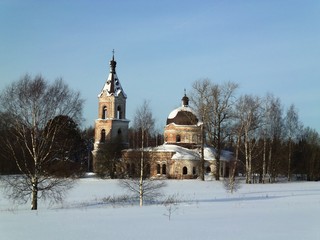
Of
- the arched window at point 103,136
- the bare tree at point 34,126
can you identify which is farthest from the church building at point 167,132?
the bare tree at point 34,126

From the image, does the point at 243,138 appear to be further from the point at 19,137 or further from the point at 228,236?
the point at 228,236

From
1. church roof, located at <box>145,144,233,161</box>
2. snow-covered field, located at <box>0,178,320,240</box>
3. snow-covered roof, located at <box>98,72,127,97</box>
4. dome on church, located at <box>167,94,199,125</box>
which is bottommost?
snow-covered field, located at <box>0,178,320,240</box>

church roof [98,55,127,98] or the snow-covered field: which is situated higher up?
church roof [98,55,127,98]

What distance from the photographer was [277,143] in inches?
1957

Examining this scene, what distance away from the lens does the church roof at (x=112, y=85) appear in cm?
5488

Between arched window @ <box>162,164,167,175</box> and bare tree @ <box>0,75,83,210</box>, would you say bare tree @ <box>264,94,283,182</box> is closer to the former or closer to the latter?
arched window @ <box>162,164,167,175</box>

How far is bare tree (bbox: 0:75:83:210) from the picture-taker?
17.9 meters

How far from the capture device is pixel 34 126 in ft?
59.1

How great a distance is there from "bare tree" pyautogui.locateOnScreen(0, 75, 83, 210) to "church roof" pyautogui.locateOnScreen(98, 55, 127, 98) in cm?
3577

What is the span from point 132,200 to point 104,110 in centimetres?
3512

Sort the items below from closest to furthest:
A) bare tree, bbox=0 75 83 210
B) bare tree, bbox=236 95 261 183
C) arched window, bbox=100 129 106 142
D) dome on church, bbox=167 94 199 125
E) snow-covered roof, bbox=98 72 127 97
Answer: bare tree, bbox=0 75 83 210 → bare tree, bbox=236 95 261 183 → dome on church, bbox=167 94 199 125 → snow-covered roof, bbox=98 72 127 97 → arched window, bbox=100 129 106 142

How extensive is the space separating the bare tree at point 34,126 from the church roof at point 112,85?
35.8 m

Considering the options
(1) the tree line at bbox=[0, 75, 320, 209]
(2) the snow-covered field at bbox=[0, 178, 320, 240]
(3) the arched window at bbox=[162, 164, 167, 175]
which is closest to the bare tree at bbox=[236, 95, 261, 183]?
(1) the tree line at bbox=[0, 75, 320, 209]

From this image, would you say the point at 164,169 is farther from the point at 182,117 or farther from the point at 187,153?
the point at 182,117
